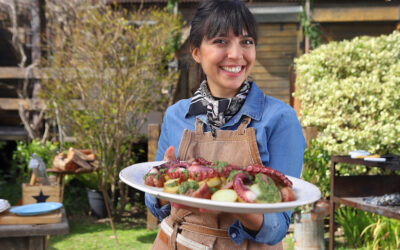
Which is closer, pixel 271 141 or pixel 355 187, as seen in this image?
pixel 271 141

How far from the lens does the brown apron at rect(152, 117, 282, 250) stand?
4.94ft

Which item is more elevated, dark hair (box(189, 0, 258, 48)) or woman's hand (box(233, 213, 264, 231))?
dark hair (box(189, 0, 258, 48))

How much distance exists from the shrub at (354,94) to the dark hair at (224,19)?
13.7 ft

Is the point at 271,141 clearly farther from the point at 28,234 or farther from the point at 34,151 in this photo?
the point at 34,151

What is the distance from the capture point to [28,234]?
272cm

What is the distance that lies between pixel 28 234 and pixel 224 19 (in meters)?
2.11

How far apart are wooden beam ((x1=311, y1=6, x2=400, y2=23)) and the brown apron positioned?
7966 millimetres

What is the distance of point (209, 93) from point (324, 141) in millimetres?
4106

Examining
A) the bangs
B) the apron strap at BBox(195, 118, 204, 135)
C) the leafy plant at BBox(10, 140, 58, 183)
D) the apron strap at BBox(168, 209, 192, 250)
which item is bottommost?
the leafy plant at BBox(10, 140, 58, 183)

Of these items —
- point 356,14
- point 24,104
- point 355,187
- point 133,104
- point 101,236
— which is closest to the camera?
point 355,187

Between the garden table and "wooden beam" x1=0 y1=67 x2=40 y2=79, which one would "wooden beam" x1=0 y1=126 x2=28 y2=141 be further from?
the garden table

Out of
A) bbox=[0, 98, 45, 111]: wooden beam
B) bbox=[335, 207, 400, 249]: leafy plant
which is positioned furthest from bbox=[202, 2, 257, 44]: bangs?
bbox=[0, 98, 45, 111]: wooden beam

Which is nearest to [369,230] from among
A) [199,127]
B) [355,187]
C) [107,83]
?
[355,187]

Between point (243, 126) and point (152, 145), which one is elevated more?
point (243, 126)
